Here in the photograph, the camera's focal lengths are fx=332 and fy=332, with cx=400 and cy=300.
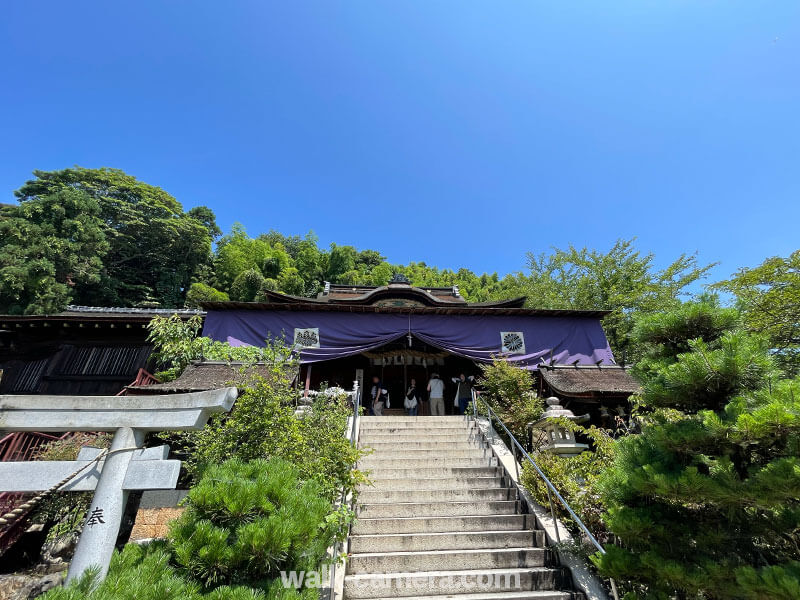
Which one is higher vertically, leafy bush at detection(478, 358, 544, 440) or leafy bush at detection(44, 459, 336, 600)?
leafy bush at detection(478, 358, 544, 440)

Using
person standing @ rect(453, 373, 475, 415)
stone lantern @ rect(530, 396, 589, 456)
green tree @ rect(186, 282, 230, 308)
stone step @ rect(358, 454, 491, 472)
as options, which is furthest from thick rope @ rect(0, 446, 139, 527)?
green tree @ rect(186, 282, 230, 308)

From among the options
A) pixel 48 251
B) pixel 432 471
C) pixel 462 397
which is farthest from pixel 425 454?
pixel 48 251

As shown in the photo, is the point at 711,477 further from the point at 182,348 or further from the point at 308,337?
the point at 182,348

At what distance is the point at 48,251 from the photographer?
55.0 feet

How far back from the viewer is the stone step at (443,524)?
4934 millimetres

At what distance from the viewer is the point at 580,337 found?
12.0m

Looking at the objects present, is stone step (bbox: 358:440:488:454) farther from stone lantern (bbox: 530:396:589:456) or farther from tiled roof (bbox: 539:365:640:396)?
tiled roof (bbox: 539:365:640:396)

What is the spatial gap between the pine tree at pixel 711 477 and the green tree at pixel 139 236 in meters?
31.5

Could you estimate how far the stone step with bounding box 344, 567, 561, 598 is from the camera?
3.97 m

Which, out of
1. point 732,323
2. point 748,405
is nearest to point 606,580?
point 748,405

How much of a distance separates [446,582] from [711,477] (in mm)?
3194

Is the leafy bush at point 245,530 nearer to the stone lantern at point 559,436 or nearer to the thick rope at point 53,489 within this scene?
the thick rope at point 53,489

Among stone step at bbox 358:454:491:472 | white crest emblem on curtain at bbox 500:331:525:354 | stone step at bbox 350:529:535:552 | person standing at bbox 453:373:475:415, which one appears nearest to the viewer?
stone step at bbox 350:529:535:552

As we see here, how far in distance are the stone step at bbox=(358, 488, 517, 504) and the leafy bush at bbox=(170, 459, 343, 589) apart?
2.97 m
